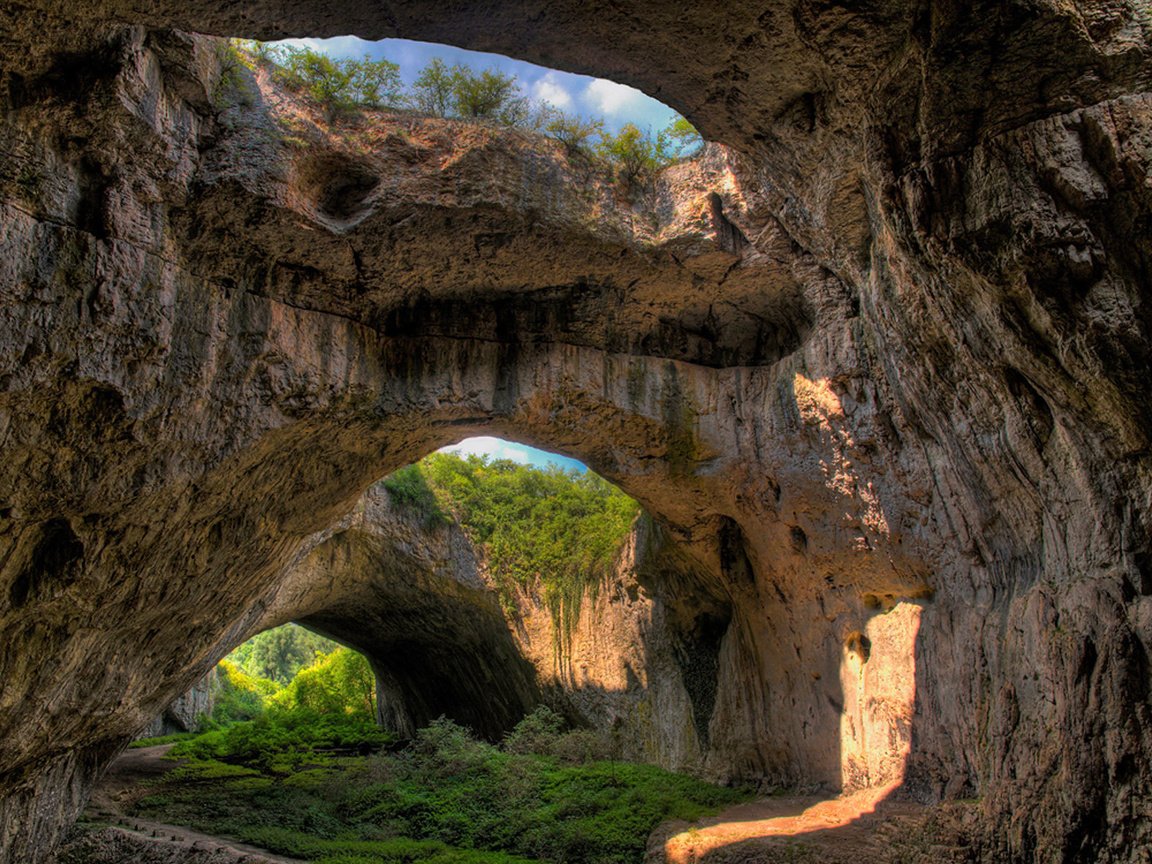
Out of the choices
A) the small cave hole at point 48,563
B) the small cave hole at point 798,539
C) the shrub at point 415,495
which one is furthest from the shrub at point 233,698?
the small cave hole at point 798,539

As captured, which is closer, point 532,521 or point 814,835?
point 814,835

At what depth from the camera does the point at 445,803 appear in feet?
39.8

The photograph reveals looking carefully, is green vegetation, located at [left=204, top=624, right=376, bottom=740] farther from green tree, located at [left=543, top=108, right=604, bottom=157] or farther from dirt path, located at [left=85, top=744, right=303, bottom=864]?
green tree, located at [left=543, top=108, right=604, bottom=157]

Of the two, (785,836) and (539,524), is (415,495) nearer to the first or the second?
(539,524)

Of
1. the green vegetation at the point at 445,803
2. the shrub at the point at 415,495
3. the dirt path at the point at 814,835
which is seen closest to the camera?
the dirt path at the point at 814,835

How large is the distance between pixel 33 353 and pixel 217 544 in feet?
12.1

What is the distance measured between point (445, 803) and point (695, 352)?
7610 mm

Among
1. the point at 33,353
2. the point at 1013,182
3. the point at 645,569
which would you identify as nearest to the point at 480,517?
the point at 645,569

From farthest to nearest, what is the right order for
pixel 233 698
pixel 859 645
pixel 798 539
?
pixel 233 698, pixel 798 539, pixel 859 645

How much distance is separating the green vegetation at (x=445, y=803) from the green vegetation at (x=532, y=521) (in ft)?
8.84

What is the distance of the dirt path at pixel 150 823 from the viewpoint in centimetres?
988

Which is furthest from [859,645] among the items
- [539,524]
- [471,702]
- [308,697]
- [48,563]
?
[308,697]

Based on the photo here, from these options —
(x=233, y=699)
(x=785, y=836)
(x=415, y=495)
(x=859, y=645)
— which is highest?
(x=415, y=495)

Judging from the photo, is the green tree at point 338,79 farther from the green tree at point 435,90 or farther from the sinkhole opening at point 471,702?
the sinkhole opening at point 471,702
